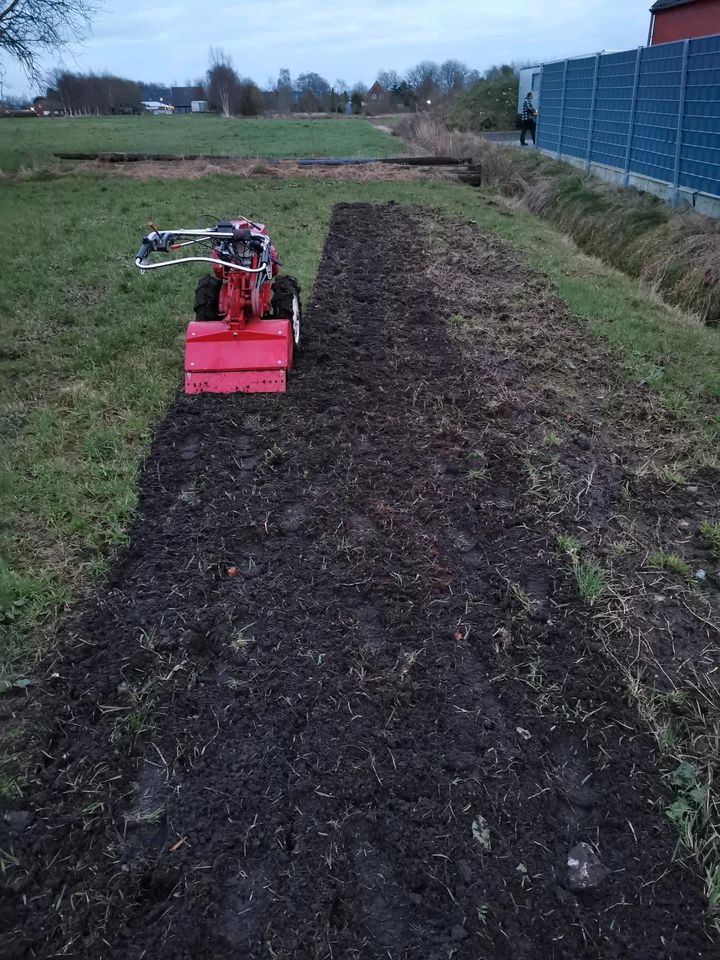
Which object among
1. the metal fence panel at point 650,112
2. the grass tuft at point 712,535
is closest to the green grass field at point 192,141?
the metal fence panel at point 650,112

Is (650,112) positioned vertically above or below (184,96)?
below

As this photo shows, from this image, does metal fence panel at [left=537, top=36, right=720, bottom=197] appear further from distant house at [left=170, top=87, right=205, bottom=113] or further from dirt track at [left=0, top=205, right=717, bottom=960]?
distant house at [left=170, top=87, right=205, bottom=113]

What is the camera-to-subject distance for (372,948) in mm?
2035

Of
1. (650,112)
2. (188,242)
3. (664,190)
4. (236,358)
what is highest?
(650,112)

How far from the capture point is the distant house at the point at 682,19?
835 inches

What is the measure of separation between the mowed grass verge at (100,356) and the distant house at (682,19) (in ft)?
45.4

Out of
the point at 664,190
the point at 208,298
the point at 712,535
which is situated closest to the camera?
the point at 712,535

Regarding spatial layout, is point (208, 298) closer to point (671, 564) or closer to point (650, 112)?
point (671, 564)

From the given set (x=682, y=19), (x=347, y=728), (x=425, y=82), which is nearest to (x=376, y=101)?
(x=425, y=82)

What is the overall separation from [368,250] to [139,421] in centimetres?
596

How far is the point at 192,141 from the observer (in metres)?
30.1

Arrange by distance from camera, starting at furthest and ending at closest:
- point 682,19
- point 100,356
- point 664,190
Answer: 1. point 682,19
2. point 664,190
3. point 100,356

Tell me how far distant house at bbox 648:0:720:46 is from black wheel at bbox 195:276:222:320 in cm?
2071

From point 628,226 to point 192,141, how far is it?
24554mm
